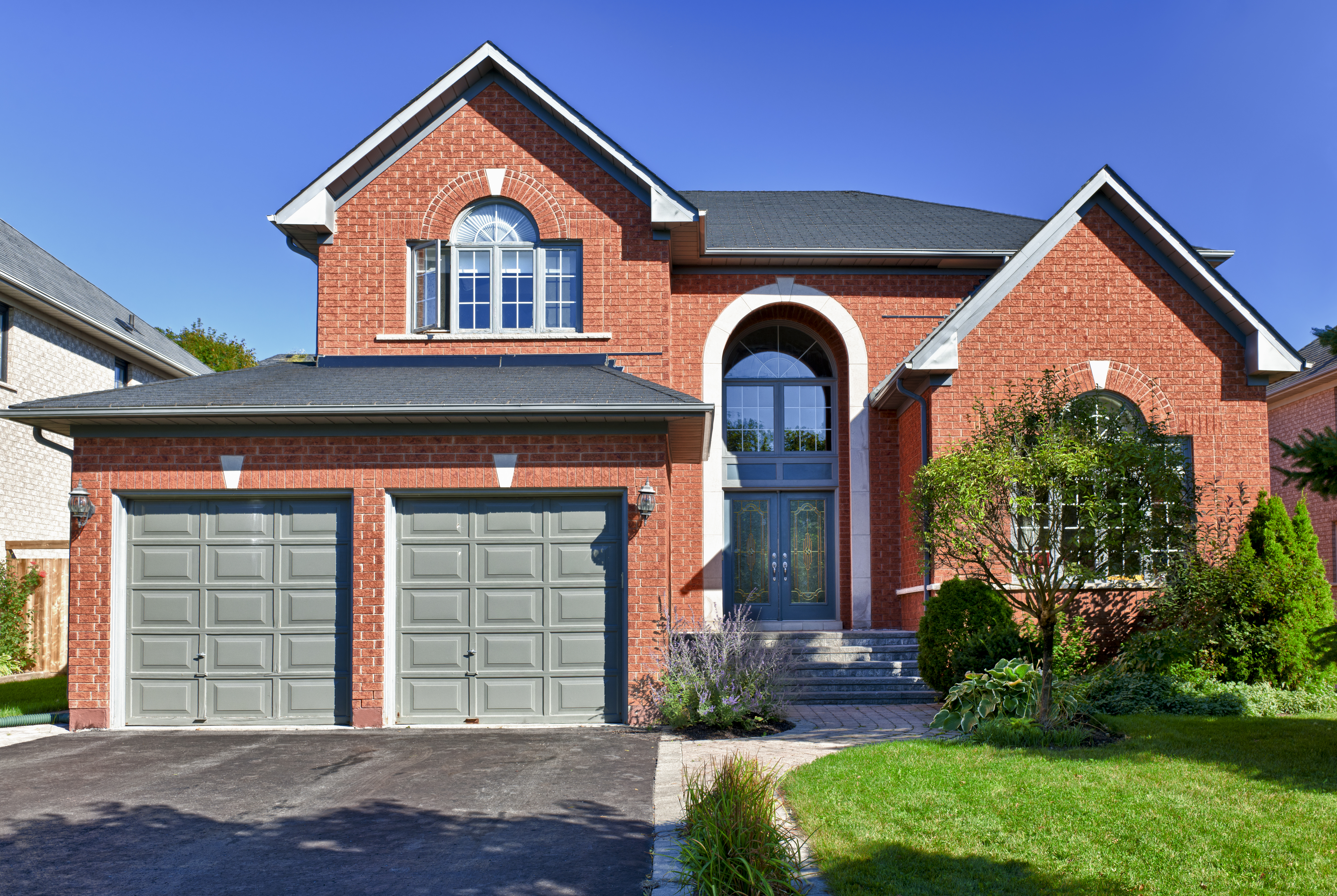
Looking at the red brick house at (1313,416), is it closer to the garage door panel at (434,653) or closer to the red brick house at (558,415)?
the red brick house at (558,415)

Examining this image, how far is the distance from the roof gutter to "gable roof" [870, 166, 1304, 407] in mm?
14852

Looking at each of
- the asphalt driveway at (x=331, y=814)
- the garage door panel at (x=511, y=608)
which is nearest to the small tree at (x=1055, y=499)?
the asphalt driveway at (x=331, y=814)

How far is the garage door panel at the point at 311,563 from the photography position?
10.8 meters

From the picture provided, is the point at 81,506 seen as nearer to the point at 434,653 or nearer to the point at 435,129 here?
the point at 434,653

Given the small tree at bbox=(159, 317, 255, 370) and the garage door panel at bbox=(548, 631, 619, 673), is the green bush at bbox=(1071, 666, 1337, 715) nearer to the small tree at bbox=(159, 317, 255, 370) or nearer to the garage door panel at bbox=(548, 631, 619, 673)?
the garage door panel at bbox=(548, 631, 619, 673)

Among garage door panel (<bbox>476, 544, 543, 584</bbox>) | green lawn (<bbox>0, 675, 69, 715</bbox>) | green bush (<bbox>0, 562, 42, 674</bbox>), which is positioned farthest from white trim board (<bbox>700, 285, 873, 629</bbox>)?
Result: green bush (<bbox>0, 562, 42, 674</bbox>)

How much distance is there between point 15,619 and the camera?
16016 millimetres

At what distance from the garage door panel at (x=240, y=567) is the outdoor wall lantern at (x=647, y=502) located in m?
4.22

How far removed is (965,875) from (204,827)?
4.87 meters

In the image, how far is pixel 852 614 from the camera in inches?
604

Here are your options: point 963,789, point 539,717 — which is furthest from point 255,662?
point 963,789

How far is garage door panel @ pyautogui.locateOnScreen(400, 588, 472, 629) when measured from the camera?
10.7 m

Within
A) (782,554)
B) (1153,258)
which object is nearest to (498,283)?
(782,554)

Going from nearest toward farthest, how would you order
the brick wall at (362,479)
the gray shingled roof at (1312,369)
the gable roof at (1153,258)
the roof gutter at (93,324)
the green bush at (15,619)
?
1. the brick wall at (362,479)
2. the gable roof at (1153,258)
3. the green bush at (15,619)
4. the roof gutter at (93,324)
5. the gray shingled roof at (1312,369)
